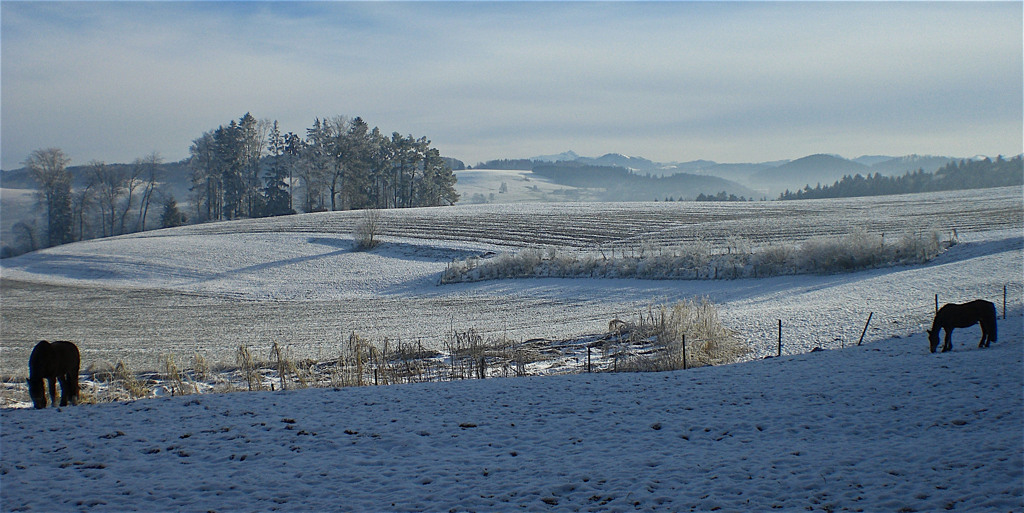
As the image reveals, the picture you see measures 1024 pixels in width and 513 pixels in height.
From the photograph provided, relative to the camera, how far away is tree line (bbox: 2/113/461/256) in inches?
2542

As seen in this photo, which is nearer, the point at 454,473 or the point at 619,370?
the point at 454,473

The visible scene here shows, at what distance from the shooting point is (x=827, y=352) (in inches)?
424

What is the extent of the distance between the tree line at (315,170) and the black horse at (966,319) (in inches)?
2477

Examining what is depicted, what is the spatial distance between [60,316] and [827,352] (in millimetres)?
27895

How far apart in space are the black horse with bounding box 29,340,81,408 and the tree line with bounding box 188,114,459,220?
5898 centimetres

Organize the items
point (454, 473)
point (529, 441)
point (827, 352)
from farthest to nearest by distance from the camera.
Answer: point (827, 352) < point (529, 441) < point (454, 473)

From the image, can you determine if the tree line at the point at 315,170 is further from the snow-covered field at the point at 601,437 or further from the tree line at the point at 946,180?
the tree line at the point at 946,180

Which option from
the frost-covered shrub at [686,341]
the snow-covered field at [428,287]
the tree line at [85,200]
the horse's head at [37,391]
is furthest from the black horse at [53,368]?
the tree line at [85,200]

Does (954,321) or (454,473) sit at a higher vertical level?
(954,321)

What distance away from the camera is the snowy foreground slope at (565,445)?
5.13 meters

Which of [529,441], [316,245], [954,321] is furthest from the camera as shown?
[316,245]

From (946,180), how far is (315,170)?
9200cm

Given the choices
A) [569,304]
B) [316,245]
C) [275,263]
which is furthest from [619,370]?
[316,245]

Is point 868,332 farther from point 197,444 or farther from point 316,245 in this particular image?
point 316,245
